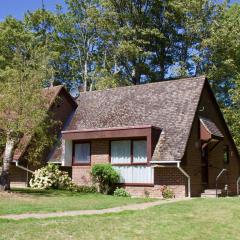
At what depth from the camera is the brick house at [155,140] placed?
72.9 ft

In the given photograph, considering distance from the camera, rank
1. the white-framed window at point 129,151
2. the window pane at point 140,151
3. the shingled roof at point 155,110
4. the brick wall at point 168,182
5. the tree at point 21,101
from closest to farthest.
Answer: the tree at point 21,101 → the brick wall at point 168,182 → the shingled roof at point 155,110 → the window pane at point 140,151 → the white-framed window at point 129,151

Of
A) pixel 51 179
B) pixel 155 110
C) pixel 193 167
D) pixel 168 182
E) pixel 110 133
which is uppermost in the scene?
pixel 155 110

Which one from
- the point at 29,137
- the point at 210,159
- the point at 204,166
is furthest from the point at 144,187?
the point at 29,137

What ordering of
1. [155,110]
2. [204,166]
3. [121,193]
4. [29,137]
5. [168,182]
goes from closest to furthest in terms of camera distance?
[168,182] < [121,193] < [29,137] < [204,166] < [155,110]

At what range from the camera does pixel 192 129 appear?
23.1 metres

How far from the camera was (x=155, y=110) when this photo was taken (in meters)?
24.8

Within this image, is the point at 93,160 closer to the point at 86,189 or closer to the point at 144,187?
the point at 86,189

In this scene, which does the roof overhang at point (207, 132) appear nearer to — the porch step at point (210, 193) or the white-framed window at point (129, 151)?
the porch step at point (210, 193)

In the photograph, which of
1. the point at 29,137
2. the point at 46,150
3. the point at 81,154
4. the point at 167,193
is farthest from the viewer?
the point at 46,150

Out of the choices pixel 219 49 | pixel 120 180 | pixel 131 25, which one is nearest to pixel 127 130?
pixel 120 180

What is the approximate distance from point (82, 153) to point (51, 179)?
228cm

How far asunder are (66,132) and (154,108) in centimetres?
501

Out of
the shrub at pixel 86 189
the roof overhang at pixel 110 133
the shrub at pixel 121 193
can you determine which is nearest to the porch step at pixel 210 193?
the shrub at pixel 121 193

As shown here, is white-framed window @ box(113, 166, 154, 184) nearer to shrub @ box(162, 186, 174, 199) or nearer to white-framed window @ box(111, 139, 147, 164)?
white-framed window @ box(111, 139, 147, 164)
